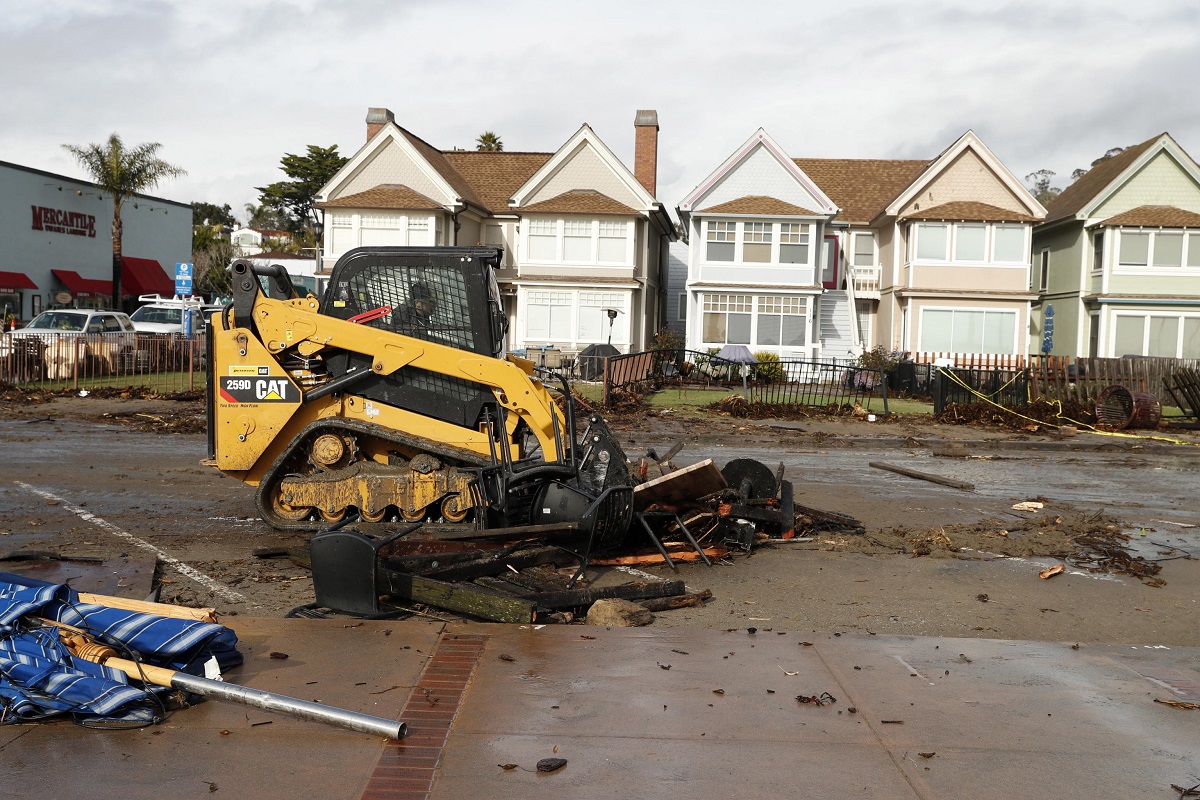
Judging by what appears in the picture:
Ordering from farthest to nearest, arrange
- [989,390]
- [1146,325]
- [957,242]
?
[1146,325] < [957,242] < [989,390]

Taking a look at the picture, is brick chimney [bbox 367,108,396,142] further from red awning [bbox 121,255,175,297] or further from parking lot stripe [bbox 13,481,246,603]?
parking lot stripe [bbox 13,481,246,603]

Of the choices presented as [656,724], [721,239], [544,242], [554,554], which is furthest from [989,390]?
[656,724]

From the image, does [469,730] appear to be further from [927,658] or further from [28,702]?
[927,658]

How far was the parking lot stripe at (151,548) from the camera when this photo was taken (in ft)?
24.4

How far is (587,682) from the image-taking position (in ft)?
18.1

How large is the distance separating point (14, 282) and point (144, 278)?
1013cm

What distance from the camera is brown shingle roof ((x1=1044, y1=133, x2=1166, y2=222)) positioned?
38.5m

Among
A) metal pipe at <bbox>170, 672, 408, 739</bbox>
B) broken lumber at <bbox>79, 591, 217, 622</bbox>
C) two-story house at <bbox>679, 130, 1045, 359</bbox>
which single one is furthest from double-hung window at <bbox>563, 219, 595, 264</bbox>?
metal pipe at <bbox>170, 672, 408, 739</bbox>

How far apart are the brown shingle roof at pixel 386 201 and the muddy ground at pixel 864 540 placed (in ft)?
72.2

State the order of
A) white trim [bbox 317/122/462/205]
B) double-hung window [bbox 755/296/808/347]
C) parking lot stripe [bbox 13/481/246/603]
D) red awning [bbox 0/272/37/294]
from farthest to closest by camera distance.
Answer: red awning [bbox 0/272/37/294]
white trim [bbox 317/122/462/205]
double-hung window [bbox 755/296/808/347]
parking lot stripe [bbox 13/481/246/603]

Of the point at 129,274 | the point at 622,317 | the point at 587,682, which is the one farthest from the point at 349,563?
the point at 129,274

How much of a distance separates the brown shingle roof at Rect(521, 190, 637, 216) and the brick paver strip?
110 feet

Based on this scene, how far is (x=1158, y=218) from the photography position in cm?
3747

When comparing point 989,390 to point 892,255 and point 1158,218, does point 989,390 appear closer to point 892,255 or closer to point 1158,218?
point 892,255
